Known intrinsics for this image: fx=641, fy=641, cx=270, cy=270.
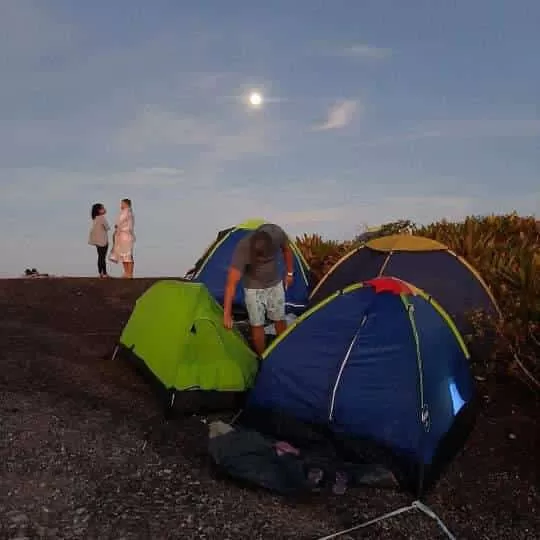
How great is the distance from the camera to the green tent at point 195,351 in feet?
22.9

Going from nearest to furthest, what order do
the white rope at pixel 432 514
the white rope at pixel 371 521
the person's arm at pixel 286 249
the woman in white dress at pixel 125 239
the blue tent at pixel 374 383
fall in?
1. the white rope at pixel 371 521
2. the white rope at pixel 432 514
3. the blue tent at pixel 374 383
4. the person's arm at pixel 286 249
5. the woman in white dress at pixel 125 239

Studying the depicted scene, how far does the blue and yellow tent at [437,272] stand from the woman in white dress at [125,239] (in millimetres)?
9753

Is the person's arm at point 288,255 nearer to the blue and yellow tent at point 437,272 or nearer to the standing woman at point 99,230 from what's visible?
the blue and yellow tent at point 437,272

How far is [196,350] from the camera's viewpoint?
7109mm

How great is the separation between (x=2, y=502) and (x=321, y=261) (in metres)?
10.8

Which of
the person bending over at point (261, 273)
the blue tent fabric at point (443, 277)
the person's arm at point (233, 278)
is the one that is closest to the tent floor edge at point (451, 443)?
the blue tent fabric at point (443, 277)

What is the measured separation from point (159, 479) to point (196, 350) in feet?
6.09

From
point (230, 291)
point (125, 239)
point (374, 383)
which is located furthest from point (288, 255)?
point (125, 239)

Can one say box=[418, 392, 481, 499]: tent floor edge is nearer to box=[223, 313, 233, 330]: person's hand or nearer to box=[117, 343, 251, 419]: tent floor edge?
box=[117, 343, 251, 419]: tent floor edge

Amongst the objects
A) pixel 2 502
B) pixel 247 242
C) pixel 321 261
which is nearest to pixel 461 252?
pixel 321 261

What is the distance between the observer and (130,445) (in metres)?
6.18

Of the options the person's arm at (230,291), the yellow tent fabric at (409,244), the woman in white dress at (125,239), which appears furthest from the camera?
the woman in white dress at (125,239)

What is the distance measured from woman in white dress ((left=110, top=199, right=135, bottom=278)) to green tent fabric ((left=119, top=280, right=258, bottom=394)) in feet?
34.0

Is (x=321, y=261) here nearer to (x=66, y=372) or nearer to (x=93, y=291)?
(x=93, y=291)
